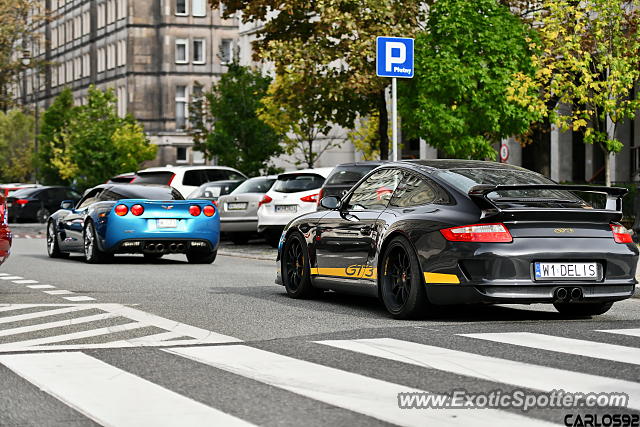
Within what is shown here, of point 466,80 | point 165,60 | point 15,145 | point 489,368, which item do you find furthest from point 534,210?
point 15,145

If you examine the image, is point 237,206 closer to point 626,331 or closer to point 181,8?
point 626,331

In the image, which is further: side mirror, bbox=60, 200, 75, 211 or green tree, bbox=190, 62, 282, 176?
green tree, bbox=190, 62, 282, 176

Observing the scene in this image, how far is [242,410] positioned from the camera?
6.83m

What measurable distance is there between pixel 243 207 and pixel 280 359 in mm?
20906

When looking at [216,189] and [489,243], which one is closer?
[489,243]

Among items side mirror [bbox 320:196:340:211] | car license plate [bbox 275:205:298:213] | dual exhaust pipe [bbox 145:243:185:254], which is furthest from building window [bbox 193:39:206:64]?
side mirror [bbox 320:196:340:211]

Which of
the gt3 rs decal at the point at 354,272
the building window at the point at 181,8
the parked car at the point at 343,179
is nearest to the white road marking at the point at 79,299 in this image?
the gt3 rs decal at the point at 354,272

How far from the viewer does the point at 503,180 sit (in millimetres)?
11836

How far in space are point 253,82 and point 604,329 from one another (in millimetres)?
39502

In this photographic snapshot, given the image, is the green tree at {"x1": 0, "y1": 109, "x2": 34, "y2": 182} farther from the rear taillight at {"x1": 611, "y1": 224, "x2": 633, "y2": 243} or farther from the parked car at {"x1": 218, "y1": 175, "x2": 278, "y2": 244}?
the rear taillight at {"x1": 611, "y1": 224, "x2": 633, "y2": 243}

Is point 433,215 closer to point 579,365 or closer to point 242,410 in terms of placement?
point 579,365

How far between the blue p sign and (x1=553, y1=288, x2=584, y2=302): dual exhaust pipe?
10184mm

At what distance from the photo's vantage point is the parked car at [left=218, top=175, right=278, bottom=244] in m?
29.4

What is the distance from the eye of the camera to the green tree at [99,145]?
7038 cm
